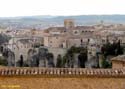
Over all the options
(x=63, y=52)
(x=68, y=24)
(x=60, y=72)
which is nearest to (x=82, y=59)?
(x=63, y=52)

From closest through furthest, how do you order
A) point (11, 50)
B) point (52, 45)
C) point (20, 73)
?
1. point (20, 73)
2. point (11, 50)
3. point (52, 45)

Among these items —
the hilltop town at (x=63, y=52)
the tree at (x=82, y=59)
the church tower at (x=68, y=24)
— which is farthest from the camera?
the church tower at (x=68, y=24)

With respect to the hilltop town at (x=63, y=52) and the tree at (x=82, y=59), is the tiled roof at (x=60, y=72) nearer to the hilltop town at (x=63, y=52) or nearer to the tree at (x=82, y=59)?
the hilltop town at (x=63, y=52)

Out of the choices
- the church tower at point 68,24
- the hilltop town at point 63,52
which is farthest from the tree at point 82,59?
the church tower at point 68,24

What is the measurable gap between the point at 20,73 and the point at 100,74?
2.00 metres

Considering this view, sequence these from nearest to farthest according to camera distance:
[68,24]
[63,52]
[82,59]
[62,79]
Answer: [62,79] < [82,59] < [63,52] < [68,24]

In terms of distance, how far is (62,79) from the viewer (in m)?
11.3

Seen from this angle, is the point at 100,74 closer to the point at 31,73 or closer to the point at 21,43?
the point at 31,73

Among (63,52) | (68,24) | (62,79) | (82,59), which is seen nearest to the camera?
(62,79)

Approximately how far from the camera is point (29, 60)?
58250mm

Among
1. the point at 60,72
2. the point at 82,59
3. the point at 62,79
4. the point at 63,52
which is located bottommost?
the point at 63,52

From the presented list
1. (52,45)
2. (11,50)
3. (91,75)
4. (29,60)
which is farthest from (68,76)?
(52,45)

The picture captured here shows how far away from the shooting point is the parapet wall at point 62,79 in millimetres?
11227

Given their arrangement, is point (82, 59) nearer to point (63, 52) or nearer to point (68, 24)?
point (63, 52)
